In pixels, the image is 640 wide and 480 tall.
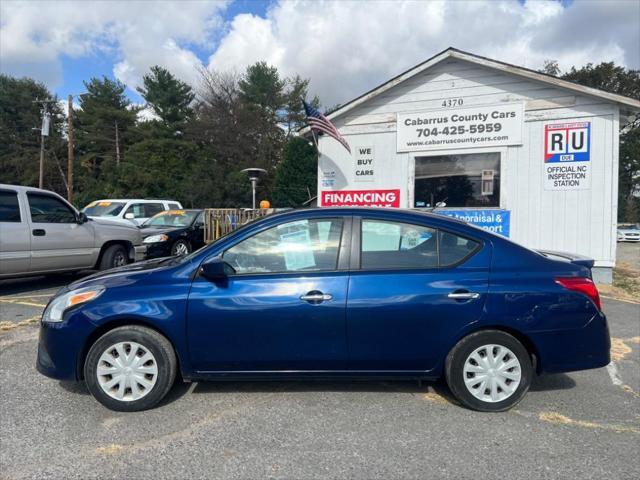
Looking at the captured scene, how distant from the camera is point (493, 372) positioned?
354 centimetres

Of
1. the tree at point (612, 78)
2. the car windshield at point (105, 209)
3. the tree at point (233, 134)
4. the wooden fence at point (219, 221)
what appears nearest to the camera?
the wooden fence at point (219, 221)

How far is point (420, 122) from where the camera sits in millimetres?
10438

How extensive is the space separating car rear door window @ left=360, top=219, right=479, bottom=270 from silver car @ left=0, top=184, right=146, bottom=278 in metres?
6.50

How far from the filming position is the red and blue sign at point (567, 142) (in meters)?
9.22

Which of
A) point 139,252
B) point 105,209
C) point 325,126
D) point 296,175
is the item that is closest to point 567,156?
point 325,126

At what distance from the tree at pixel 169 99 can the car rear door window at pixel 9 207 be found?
35.7m


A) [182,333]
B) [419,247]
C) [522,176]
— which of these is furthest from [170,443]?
[522,176]

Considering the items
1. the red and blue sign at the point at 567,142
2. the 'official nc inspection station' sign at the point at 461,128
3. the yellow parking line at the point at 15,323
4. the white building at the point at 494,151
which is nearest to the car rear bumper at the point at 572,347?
the yellow parking line at the point at 15,323

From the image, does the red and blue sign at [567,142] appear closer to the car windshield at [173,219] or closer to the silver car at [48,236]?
the silver car at [48,236]

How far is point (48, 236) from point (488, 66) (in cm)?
898

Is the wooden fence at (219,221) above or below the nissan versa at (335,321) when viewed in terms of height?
above

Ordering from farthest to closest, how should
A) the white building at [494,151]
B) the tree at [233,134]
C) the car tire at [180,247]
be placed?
1. the tree at [233,134]
2. the car tire at [180,247]
3. the white building at [494,151]

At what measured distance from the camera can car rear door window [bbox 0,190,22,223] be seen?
24.6 feet

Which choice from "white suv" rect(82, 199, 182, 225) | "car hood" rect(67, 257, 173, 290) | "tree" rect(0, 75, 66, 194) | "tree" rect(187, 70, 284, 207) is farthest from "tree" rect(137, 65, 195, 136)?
"car hood" rect(67, 257, 173, 290)
